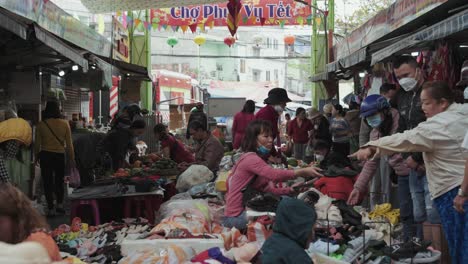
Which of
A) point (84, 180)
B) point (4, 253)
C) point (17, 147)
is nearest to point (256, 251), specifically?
point (4, 253)

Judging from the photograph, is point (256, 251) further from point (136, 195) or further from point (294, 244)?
point (136, 195)

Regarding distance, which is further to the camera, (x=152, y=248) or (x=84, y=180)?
(x=84, y=180)

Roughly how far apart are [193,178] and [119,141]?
6.63 ft

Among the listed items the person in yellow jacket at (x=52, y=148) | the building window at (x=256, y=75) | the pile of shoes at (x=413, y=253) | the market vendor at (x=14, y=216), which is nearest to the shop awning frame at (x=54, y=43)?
the person in yellow jacket at (x=52, y=148)

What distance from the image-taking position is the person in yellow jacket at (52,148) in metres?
11.7

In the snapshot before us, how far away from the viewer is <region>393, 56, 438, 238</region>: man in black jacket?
21.4 ft

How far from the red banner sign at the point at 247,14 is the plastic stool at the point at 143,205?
16.0 meters

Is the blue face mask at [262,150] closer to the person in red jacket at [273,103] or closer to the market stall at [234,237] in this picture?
the market stall at [234,237]

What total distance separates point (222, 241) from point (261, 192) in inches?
43.7

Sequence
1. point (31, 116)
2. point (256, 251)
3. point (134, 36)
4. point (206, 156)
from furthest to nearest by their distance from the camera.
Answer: point (134, 36) < point (31, 116) < point (206, 156) < point (256, 251)

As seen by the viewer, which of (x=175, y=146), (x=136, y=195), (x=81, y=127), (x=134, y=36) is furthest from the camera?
(x=134, y=36)

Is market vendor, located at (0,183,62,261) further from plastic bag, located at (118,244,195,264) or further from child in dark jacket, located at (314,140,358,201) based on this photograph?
child in dark jacket, located at (314,140,358,201)

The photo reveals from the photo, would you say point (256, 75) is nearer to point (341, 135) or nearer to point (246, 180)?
point (341, 135)

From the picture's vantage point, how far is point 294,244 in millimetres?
4176
